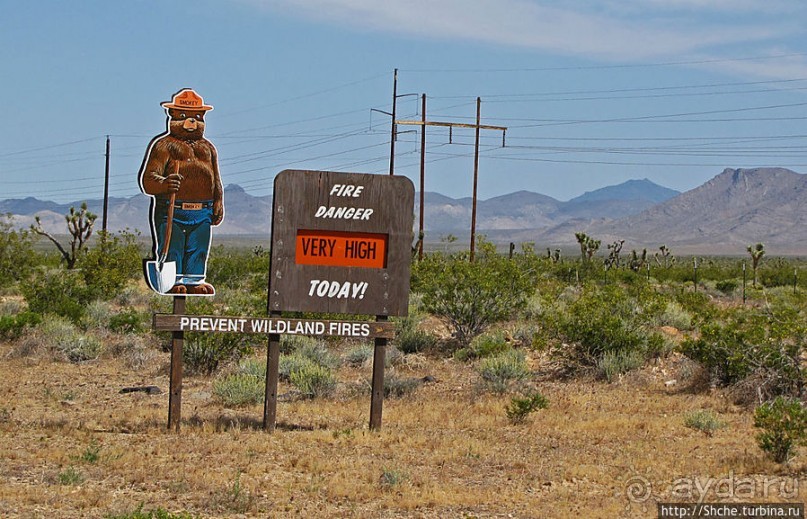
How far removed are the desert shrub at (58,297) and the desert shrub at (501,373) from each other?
10827 mm

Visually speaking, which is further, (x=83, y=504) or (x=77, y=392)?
(x=77, y=392)

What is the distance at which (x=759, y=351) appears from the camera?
53.6 ft

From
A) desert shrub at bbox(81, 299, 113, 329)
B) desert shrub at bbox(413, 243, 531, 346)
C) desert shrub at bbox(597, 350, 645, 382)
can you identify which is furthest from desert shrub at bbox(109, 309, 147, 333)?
desert shrub at bbox(597, 350, 645, 382)

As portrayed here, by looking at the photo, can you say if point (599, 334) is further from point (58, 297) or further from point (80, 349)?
point (58, 297)

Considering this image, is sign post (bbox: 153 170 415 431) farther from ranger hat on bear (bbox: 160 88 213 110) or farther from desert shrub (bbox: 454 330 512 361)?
desert shrub (bbox: 454 330 512 361)

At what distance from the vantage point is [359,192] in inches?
544

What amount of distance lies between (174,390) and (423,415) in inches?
148

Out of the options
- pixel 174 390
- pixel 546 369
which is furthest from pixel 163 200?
pixel 546 369

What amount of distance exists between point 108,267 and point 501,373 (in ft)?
56.4

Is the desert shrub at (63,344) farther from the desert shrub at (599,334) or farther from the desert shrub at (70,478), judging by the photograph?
the desert shrub at (70,478)

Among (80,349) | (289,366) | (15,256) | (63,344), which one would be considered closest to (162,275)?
(289,366)

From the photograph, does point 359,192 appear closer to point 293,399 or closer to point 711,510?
point 293,399

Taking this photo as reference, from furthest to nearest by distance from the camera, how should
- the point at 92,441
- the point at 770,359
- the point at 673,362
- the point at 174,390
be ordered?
the point at 673,362, the point at 770,359, the point at 174,390, the point at 92,441

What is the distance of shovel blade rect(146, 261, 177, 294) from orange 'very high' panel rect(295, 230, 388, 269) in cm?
171
